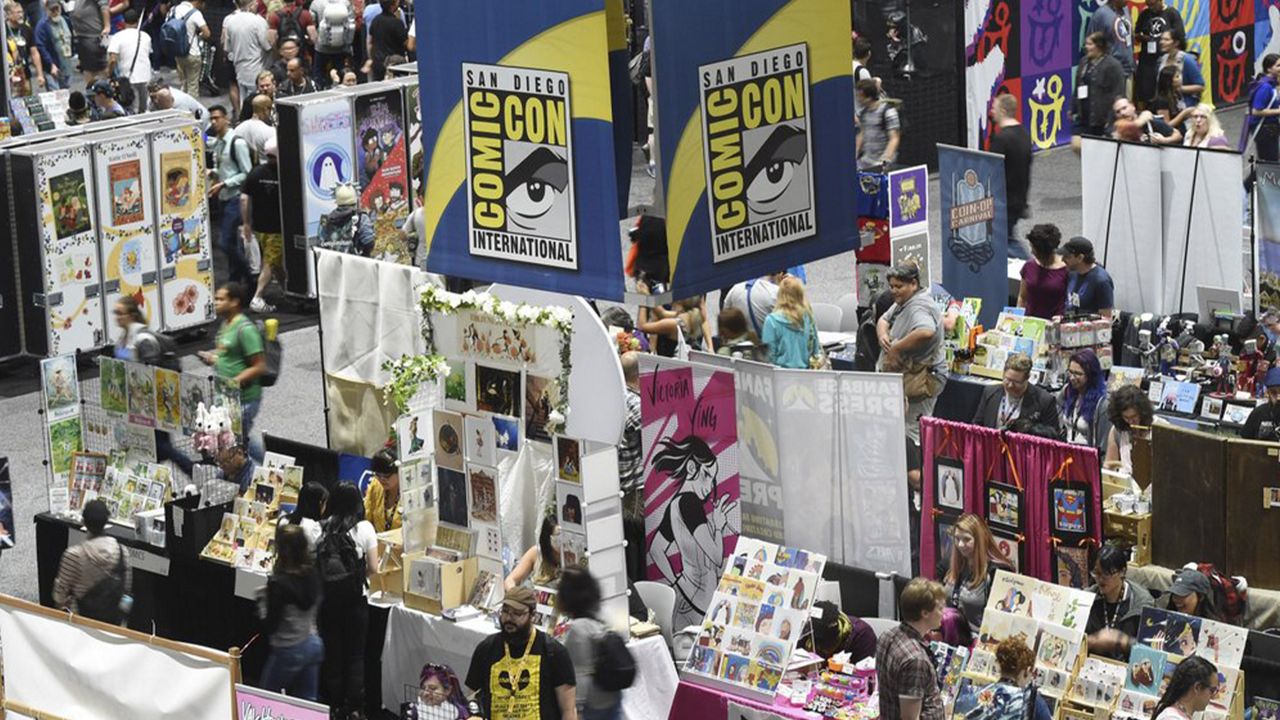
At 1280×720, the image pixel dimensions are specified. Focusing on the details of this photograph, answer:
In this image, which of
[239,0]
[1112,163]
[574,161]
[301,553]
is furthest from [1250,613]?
[239,0]

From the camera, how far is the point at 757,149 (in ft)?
33.2

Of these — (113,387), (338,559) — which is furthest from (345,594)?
(113,387)

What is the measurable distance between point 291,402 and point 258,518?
4.75m

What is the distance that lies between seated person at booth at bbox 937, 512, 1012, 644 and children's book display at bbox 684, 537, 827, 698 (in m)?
0.72

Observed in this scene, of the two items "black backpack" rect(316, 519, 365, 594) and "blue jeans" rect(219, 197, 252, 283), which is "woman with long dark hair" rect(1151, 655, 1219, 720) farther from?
"blue jeans" rect(219, 197, 252, 283)

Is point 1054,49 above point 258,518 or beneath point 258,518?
above

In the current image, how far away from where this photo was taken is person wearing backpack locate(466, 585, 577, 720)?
902cm

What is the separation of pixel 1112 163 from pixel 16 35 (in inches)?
618

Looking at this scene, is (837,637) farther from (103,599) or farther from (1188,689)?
(103,599)

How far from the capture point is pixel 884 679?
350 inches

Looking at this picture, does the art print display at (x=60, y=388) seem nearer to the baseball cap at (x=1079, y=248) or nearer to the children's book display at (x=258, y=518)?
the children's book display at (x=258, y=518)

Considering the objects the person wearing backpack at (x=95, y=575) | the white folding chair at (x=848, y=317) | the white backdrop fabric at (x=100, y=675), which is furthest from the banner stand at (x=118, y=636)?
the white folding chair at (x=848, y=317)

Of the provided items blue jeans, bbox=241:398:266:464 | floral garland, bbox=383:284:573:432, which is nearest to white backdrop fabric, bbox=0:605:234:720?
floral garland, bbox=383:284:573:432

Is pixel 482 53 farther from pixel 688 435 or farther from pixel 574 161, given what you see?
pixel 688 435
